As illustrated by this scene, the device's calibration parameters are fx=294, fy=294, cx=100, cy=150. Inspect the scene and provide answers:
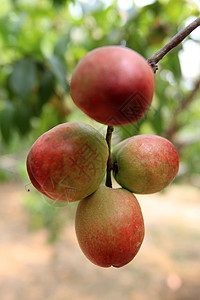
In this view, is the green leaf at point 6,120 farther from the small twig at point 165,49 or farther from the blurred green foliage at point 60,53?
the small twig at point 165,49

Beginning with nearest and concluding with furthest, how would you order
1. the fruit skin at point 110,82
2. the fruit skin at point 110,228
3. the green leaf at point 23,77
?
the fruit skin at point 110,82
the fruit skin at point 110,228
the green leaf at point 23,77

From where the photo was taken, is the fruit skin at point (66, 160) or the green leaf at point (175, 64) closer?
the fruit skin at point (66, 160)

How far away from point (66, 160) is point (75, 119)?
1277mm

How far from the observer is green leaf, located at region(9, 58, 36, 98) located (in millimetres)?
1039

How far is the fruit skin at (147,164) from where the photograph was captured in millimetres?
534

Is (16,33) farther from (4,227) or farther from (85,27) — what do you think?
(4,227)

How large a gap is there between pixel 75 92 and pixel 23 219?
5.80m

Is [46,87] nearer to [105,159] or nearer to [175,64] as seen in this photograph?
[175,64]

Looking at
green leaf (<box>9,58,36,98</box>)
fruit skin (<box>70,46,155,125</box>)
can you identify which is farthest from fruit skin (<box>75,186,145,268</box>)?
green leaf (<box>9,58,36,98</box>)

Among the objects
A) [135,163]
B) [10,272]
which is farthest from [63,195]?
[10,272]

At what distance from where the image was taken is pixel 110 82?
34cm

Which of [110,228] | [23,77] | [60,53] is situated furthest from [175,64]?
[110,228]

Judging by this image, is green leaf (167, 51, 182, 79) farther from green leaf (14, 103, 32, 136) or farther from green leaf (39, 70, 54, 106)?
green leaf (14, 103, 32, 136)

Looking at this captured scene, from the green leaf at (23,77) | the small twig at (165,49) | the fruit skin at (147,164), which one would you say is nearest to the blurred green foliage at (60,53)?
the green leaf at (23,77)
